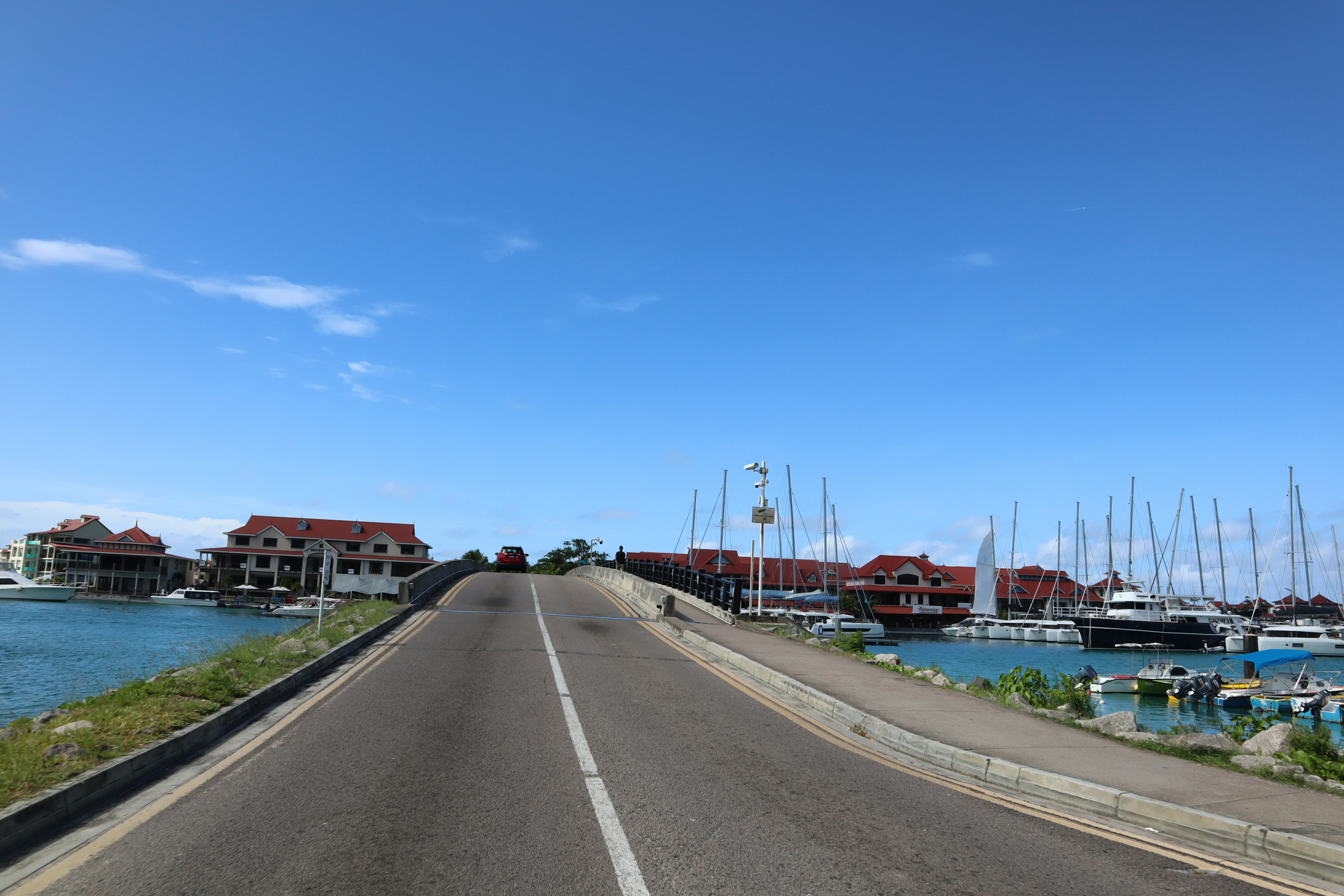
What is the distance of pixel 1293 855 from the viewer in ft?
19.6

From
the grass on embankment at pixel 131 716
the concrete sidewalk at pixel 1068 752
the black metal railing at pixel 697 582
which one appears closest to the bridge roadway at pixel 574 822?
the grass on embankment at pixel 131 716

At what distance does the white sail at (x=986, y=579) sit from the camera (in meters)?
87.4

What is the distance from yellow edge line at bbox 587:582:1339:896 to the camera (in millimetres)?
5625

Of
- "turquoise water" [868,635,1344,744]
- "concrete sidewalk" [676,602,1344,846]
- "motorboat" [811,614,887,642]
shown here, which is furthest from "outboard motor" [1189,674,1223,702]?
"concrete sidewalk" [676,602,1344,846]

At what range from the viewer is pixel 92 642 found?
3912 centimetres

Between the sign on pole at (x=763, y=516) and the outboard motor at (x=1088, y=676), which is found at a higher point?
the sign on pole at (x=763, y=516)

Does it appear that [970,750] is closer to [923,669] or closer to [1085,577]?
[923,669]

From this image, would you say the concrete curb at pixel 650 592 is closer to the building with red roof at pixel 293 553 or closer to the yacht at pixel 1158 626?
the building with red roof at pixel 293 553

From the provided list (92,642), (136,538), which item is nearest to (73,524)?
(136,538)

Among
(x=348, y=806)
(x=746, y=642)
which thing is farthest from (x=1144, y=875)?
(x=746, y=642)

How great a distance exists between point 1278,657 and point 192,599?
8099cm

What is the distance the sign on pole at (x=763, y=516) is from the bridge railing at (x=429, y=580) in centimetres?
1083

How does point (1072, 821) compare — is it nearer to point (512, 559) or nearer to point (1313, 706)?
point (1313, 706)

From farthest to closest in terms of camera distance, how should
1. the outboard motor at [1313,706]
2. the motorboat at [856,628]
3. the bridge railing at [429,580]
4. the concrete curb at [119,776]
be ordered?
the motorboat at [856,628] → the outboard motor at [1313,706] → the bridge railing at [429,580] → the concrete curb at [119,776]
